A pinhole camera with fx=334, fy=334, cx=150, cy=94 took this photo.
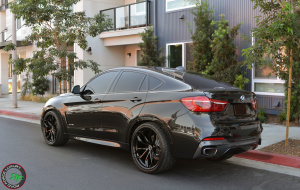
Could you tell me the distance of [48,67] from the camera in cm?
1107

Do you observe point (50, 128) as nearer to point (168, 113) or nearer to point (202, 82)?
point (168, 113)

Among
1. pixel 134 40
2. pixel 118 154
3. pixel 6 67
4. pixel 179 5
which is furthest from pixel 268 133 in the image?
pixel 6 67

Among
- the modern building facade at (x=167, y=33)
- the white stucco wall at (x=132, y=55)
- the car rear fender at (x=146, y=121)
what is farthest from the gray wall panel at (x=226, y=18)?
the car rear fender at (x=146, y=121)

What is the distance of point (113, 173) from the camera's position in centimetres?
520

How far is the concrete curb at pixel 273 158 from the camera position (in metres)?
5.58

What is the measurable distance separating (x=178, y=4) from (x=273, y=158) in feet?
29.0

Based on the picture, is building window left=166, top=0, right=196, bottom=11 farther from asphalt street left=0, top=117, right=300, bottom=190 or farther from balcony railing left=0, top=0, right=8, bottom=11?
balcony railing left=0, top=0, right=8, bottom=11

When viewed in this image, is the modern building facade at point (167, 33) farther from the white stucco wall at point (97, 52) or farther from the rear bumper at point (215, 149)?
the rear bumper at point (215, 149)

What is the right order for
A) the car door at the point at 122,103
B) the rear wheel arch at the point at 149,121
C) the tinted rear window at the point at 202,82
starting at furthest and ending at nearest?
the car door at the point at 122,103, the tinted rear window at the point at 202,82, the rear wheel arch at the point at 149,121

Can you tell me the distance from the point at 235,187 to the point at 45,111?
452cm

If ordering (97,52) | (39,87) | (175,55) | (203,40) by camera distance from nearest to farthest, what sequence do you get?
(203,40) < (175,55) < (97,52) < (39,87)

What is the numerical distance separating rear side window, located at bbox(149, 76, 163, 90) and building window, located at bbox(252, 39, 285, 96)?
569 cm

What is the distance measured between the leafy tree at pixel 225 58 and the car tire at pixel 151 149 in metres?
5.79

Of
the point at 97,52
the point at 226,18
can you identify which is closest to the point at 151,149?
the point at 226,18
